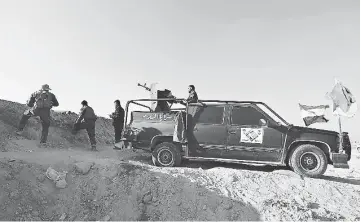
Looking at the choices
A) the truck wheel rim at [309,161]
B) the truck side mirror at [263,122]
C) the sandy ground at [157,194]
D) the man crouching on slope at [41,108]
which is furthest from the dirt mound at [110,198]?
the man crouching on slope at [41,108]

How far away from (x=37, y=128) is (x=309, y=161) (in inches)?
344

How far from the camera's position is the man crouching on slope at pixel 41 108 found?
871 cm

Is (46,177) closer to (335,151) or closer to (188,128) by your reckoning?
(188,128)

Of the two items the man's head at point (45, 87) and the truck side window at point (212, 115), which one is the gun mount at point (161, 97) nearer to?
the truck side window at point (212, 115)

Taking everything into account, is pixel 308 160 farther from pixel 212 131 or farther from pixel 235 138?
pixel 212 131

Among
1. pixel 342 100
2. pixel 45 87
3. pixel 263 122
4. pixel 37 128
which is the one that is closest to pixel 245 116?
pixel 263 122

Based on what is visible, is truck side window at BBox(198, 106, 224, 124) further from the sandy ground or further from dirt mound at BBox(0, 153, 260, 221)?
dirt mound at BBox(0, 153, 260, 221)

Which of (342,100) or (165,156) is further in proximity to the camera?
(342,100)

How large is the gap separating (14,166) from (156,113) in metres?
3.68

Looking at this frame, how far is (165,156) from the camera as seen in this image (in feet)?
24.4

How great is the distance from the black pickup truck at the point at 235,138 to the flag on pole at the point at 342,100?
1017 millimetres

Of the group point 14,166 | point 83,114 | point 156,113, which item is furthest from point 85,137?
point 14,166

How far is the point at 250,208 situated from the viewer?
17.2 ft

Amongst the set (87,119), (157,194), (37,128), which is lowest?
(157,194)
